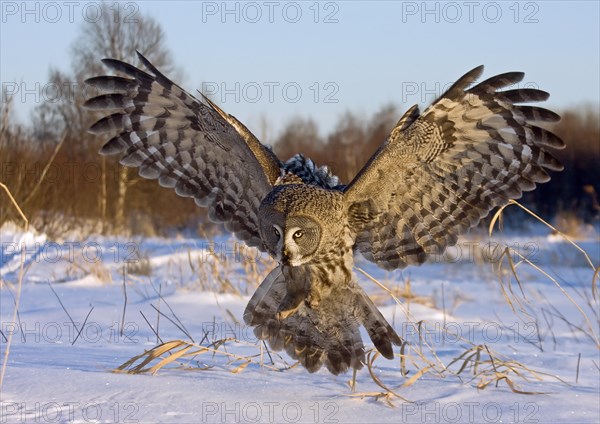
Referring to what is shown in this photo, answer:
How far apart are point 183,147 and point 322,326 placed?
1456mm

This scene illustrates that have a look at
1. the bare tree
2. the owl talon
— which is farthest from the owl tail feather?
the bare tree

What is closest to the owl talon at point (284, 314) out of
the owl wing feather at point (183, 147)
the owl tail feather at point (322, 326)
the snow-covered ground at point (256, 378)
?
the owl tail feather at point (322, 326)

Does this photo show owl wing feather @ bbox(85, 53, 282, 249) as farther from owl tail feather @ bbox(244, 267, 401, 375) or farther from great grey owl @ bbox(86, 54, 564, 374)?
owl tail feather @ bbox(244, 267, 401, 375)

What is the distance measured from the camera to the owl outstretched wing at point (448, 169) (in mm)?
4523

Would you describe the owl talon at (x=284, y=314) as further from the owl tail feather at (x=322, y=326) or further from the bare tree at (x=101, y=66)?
the bare tree at (x=101, y=66)

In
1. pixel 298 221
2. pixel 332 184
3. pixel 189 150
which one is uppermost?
pixel 189 150

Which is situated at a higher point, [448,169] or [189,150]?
[189,150]

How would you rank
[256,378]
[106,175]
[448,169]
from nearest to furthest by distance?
[256,378] → [448,169] → [106,175]

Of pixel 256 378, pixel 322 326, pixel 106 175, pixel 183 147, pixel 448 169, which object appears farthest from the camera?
pixel 106 175

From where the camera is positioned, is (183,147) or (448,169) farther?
(183,147)

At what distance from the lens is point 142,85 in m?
5.07

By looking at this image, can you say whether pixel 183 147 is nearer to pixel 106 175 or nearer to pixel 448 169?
pixel 448 169

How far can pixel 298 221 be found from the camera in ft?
14.5

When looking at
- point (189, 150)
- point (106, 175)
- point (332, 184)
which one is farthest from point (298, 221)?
point (106, 175)
